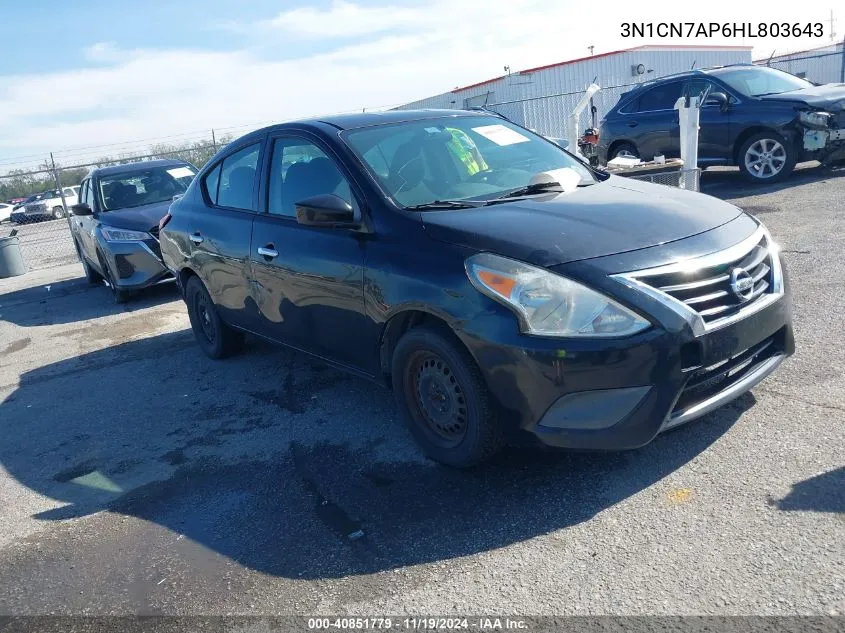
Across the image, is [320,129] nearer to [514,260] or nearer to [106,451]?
[514,260]

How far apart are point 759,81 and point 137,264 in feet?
30.6

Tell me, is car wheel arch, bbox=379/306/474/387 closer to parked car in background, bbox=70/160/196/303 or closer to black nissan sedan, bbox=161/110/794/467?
black nissan sedan, bbox=161/110/794/467

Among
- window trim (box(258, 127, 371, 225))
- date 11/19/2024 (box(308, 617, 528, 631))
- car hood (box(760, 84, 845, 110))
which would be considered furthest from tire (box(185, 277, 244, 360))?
car hood (box(760, 84, 845, 110))

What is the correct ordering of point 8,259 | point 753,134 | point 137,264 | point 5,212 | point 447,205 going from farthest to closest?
point 5,212, point 8,259, point 753,134, point 137,264, point 447,205

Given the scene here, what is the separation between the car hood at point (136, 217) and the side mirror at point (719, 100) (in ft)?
25.9

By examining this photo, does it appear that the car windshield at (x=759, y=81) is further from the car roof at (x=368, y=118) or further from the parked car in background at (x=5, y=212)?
the parked car in background at (x=5, y=212)

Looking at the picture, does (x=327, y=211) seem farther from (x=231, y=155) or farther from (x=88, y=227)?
(x=88, y=227)

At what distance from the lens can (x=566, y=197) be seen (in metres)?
4.05

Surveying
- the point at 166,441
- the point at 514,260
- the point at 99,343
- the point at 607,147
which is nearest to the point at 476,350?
the point at 514,260

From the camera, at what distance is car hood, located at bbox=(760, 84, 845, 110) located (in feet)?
33.8

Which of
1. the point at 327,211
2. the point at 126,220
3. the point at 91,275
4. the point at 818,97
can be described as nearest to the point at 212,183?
the point at 327,211

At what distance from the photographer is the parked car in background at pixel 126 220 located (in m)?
9.05

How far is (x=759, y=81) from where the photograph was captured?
11414mm

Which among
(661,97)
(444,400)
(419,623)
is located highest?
(661,97)
